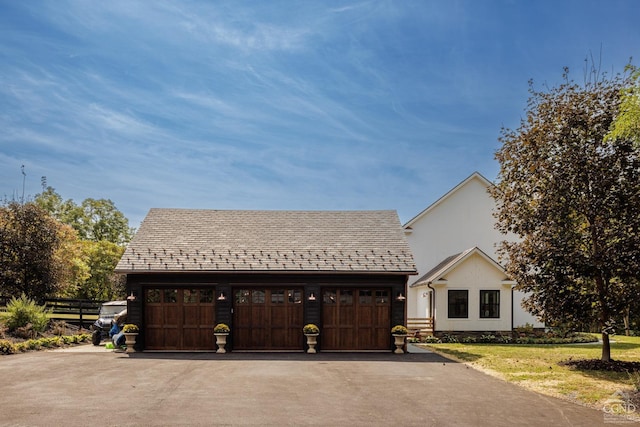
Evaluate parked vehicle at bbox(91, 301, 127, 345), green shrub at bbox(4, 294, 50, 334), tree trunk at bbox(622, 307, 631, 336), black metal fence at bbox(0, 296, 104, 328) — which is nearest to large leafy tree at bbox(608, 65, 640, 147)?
tree trunk at bbox(622, 307, 631, 336)

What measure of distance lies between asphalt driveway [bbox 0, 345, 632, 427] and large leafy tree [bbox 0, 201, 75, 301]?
38.7 feet

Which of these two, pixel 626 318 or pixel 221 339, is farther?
pixel 221 339

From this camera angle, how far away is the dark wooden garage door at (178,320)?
19797 mm

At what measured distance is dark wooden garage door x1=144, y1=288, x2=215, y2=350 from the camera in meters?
19.8

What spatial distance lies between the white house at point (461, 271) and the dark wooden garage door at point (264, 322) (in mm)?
8703

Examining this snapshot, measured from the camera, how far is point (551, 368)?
16.2 meters

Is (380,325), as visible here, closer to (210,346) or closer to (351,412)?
(210,346)

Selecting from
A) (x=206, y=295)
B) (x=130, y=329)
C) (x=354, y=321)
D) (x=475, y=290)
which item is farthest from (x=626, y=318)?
(x=130, y=329)

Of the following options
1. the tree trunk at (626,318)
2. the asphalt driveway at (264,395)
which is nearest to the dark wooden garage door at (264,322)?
the asphalt driveway at (264,395)

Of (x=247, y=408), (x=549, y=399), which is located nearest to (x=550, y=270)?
(x=549, y=399)

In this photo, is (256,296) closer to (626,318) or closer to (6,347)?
(6,347)

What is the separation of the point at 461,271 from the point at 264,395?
58.1ft

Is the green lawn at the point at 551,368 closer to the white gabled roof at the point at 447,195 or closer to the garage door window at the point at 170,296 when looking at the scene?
the white gabled roof at the point at 447,195

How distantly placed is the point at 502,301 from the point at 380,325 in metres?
9.83
